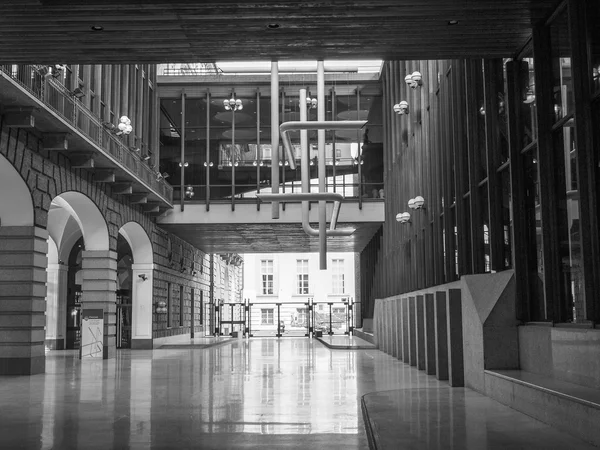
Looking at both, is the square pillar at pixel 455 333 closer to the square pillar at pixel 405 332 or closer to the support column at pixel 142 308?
the square pillar at pixel 405 332

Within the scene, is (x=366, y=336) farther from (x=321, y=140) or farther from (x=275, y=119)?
(x=275, y=119)

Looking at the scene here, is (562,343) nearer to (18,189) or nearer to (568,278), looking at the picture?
(568,278)

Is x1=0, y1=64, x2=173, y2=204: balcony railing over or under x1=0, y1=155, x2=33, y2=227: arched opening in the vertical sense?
over

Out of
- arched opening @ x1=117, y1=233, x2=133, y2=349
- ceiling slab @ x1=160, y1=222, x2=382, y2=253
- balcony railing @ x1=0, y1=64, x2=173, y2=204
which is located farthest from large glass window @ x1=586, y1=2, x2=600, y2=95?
arched opening @ x1=117, y1=233, x2=133, y2=349

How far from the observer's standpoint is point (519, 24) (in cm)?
1071

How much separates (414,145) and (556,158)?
13950 mm

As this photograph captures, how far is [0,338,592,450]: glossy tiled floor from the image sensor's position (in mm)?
8461

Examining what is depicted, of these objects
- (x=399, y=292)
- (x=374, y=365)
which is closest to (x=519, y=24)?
(x=374, y=365)

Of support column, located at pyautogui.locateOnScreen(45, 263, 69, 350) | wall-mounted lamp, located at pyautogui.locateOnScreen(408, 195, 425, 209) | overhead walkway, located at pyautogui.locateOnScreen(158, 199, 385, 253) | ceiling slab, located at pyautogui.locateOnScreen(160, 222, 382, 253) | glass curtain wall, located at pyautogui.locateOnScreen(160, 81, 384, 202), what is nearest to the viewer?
wall-mounted lamp, located at pyautogui.locateOnScreen(408, 195, 425, 209)

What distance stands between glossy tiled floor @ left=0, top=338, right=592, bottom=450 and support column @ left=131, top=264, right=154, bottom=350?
12.8 metres

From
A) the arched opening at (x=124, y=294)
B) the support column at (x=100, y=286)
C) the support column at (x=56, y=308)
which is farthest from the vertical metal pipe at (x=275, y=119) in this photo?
the support column at (x=56, y=308)

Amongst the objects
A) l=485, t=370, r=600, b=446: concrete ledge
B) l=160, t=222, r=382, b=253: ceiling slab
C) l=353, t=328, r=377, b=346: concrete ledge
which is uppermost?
l=160, t=222, r=382, b=253: ceiling slab

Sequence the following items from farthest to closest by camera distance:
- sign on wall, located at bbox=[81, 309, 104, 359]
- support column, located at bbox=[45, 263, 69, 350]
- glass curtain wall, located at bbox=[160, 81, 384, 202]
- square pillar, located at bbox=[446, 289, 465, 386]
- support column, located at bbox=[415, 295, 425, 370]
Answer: glass curtain wall, located at bbox=[160, 81, 384, 202]
support column, located at bbox=[45, 263, 69, 350]
sign on wall, located at bbox=[81, 309, 104, 359]
support column, located at bbox=[415, 295, 425, 370]
square pillar, located at bbox=[446, 289, 465, 386]

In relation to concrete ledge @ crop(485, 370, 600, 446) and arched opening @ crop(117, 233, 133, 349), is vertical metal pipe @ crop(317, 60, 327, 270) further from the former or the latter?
arched opening @ crop(117, 233, 133, 349)
